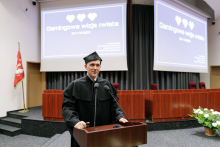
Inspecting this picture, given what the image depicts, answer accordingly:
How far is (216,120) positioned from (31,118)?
4198 mm

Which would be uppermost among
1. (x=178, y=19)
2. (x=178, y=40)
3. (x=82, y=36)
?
(x=178, y=19)

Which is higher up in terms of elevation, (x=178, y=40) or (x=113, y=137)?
(x=178, y=40)

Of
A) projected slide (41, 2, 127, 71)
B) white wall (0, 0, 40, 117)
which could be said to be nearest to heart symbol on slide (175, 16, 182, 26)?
projected slide (41, 2, 127, 71)

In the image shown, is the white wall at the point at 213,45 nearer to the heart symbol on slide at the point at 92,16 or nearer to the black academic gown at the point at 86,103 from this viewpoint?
the heart symbol on slide at the point at 92,16

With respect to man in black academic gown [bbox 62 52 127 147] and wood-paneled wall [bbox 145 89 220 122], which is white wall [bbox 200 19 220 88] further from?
man in black academic gown [bbox 62 52 127 147]

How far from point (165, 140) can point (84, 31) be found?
4083mm

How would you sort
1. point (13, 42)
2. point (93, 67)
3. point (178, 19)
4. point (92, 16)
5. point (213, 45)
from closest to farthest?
point (93, 67) → point (13, 42) → point (92, 16) → point (178, 19) → point (213, 45)

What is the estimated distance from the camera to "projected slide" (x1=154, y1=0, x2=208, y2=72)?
4.81 meters

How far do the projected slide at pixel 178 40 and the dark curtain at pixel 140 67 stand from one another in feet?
2.19

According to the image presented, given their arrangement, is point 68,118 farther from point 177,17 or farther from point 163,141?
point 177,17

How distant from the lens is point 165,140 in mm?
2668

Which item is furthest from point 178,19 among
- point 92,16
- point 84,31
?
point 84,31

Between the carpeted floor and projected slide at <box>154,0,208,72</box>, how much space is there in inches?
88.4

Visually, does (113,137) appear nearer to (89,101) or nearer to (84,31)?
(89,101)
